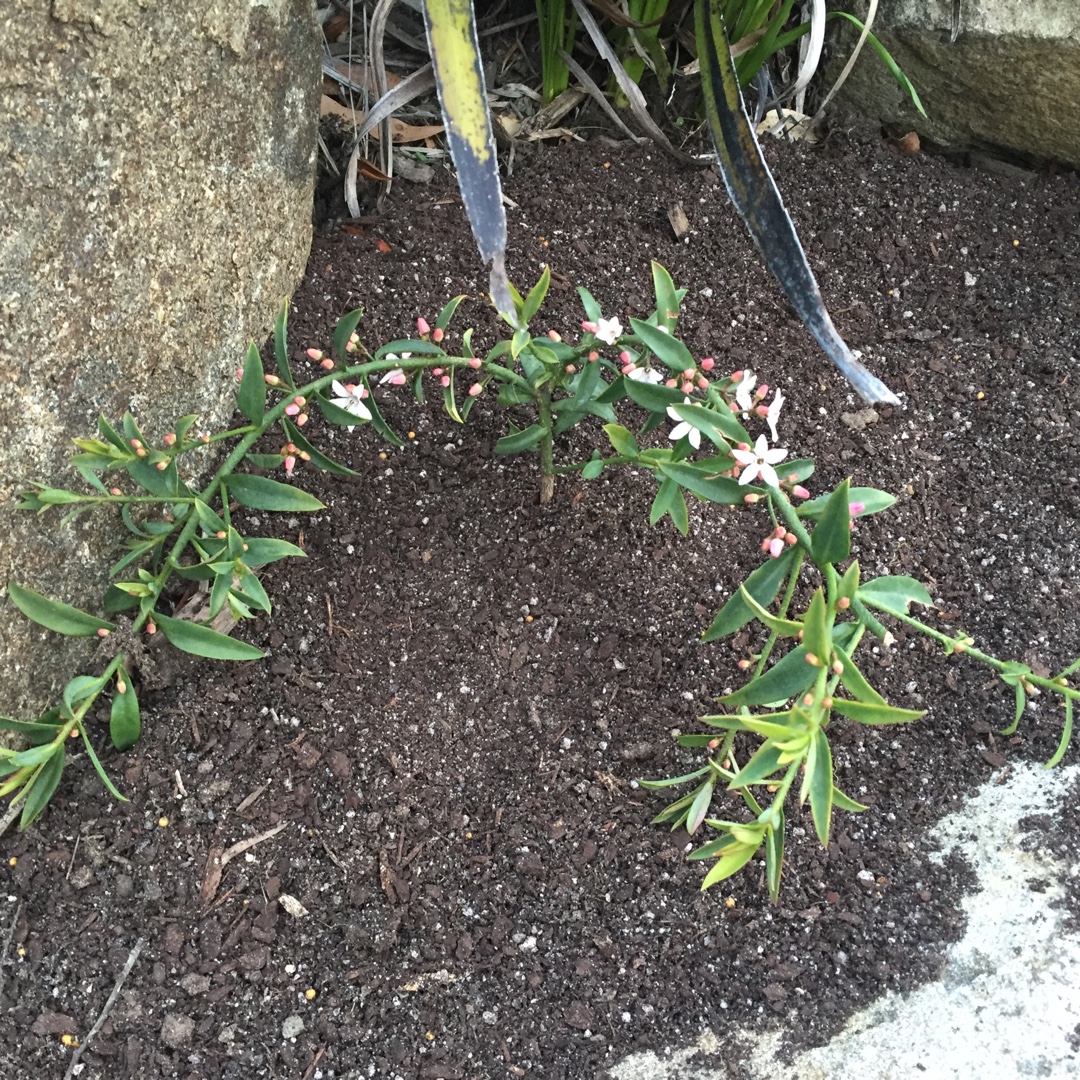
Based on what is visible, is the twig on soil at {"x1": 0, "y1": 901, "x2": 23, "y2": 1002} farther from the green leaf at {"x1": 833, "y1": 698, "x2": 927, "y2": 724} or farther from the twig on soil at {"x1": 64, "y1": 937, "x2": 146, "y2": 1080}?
the green leaf at {"x1": 833, "y1": 698, "x2": 927, "y2": 724}

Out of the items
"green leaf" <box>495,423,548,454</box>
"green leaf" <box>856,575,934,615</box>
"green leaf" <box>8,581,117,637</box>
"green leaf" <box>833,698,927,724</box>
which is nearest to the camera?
"green leaf" <box>833,698,927,724</box>

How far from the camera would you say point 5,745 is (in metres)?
1.18

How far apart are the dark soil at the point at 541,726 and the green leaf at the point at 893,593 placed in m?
0.37

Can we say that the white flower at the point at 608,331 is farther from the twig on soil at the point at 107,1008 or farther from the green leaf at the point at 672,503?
the twig on soil at the point at 107,1008

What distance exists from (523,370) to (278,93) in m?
0.56

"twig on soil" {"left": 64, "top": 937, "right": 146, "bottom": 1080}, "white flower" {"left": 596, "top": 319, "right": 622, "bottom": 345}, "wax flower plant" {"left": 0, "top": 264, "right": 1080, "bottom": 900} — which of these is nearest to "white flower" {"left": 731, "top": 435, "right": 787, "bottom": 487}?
"wax flower plant" {"left": 0, "top": 264, "right": 1080, "bottom": 900}

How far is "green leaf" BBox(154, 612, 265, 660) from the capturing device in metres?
1.08

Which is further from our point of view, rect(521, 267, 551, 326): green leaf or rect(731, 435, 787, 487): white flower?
rect(521, 267, 551, 326): green leaf

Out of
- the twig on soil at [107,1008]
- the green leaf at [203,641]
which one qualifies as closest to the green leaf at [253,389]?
the green leaf at [203,641]

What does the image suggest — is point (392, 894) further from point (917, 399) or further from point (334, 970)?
point (917, 399)

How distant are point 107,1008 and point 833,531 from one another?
941mm

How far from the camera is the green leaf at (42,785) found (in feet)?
3.55

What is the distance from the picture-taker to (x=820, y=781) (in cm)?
84

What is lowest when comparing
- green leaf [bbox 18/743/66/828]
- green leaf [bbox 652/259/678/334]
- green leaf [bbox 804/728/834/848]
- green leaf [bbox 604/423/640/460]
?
green leaf [bbox 18/743/66/828]
